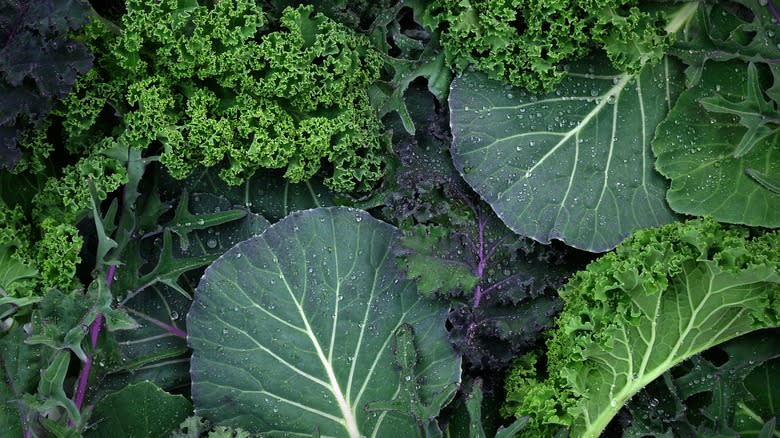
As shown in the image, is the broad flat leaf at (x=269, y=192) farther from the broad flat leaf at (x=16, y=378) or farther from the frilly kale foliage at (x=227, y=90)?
the broad flat leaf at (x=16, y=378)

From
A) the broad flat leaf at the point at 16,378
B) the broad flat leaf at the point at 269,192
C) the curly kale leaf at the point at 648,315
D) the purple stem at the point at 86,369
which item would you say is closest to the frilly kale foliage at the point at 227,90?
the broad flat leaf at the point at 269,192

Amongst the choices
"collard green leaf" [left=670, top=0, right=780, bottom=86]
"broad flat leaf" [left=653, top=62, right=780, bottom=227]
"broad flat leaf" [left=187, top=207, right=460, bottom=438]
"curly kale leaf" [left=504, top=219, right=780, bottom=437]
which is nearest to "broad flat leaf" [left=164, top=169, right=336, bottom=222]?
"broad flat leaf" [left=187, top=207, right=460, bottom=438]

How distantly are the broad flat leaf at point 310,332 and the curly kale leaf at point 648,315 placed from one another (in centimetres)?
38

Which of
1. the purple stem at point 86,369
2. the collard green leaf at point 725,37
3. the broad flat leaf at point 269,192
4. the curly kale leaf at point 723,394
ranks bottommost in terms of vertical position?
the curly kale leaf at point 723,394

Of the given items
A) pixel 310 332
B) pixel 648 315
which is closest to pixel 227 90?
pixel 310 332

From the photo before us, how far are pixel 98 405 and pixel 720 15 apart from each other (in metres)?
2.27

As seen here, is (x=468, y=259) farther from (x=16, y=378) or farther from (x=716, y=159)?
(x=16, y=378)

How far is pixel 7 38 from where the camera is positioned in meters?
2.31

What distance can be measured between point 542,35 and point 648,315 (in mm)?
900

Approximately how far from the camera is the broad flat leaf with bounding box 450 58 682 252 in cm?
271

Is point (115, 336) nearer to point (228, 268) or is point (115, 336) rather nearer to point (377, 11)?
point (228, 268)

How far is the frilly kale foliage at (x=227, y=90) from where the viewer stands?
8.17 ft

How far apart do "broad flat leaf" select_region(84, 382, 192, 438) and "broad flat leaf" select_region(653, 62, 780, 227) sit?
1.71m

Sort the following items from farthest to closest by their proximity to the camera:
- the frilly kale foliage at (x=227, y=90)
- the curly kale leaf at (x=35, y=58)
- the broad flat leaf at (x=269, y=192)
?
1. the broad flat leaf at (x=269, y=192)
2. the frilly kale foliage at (x=227, y=90)
3. the curly kale leaf at (x=35, y=58)
